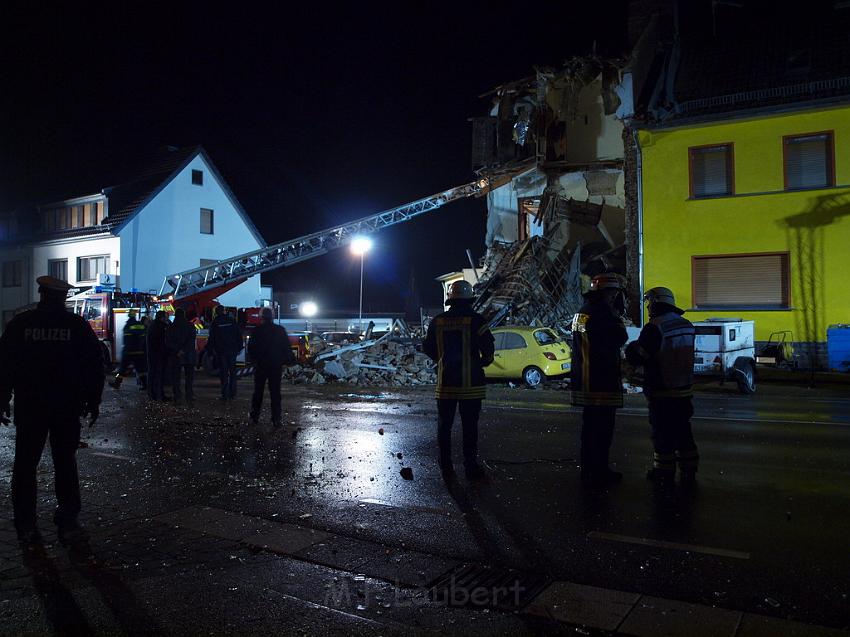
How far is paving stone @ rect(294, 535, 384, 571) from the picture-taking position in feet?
14.3

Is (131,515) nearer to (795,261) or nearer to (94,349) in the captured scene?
(94,349)

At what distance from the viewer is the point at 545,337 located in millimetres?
16797

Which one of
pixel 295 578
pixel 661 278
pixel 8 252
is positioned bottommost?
pixel 295 578

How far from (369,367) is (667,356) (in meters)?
13.1

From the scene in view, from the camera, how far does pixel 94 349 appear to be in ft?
17.5

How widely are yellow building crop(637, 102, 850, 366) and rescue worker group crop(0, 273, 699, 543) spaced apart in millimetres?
14477

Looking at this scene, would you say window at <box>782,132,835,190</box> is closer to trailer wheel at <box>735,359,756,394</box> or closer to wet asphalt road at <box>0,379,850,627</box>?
trailer wheel at <box>735,359,756,394</box>

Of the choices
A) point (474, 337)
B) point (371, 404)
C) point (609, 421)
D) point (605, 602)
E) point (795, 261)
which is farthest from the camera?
point (795, 261)

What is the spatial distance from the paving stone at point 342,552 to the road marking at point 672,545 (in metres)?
1.52

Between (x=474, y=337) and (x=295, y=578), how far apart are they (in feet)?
10.3

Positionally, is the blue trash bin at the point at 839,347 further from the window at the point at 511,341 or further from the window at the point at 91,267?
the window at the point at 91,267

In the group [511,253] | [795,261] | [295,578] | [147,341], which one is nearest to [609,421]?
[295,578]

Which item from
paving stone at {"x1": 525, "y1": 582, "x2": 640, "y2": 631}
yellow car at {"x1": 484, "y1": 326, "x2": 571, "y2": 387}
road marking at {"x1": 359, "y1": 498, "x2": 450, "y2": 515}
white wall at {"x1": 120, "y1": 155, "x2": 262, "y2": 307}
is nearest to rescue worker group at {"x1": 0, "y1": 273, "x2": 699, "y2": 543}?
road marking at {"x1": 359, "y1": 498, "x2": 450, "y2": 515}

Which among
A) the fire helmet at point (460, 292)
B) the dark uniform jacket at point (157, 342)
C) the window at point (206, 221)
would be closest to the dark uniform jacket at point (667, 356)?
the fire helmet at point (460, 292)
